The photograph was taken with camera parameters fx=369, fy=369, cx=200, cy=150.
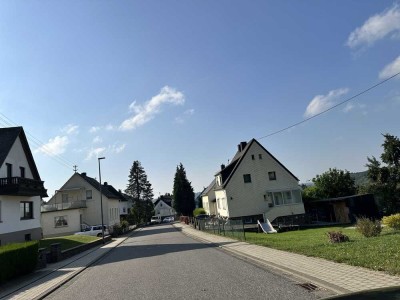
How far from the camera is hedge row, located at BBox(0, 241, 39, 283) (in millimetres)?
13594

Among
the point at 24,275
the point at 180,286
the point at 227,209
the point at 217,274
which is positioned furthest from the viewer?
the point at 227,209

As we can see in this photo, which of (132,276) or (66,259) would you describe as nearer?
(132,276)

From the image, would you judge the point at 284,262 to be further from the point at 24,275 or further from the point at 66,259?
the point at 66,259

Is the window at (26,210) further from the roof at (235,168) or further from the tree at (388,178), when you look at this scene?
the tree at (388,178)

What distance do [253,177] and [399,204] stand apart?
15279 millimetres

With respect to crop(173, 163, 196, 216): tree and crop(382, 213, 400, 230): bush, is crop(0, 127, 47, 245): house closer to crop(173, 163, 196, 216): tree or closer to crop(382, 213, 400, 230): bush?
crop(382, 213, 400, 230): bush

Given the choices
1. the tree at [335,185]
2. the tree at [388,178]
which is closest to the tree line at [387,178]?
the tree at [388,178]

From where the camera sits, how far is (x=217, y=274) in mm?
11023

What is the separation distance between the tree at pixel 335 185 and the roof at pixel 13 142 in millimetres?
33818

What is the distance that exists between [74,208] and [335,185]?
3500 cm

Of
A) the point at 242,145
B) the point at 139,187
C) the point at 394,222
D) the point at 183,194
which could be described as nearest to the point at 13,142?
the point at 394,222

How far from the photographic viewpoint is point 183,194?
8325 centimetres

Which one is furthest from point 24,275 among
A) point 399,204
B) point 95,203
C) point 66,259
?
point 95,203

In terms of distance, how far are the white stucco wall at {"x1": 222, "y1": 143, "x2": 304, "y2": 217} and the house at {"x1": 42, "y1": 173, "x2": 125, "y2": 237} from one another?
19637 millimetres
